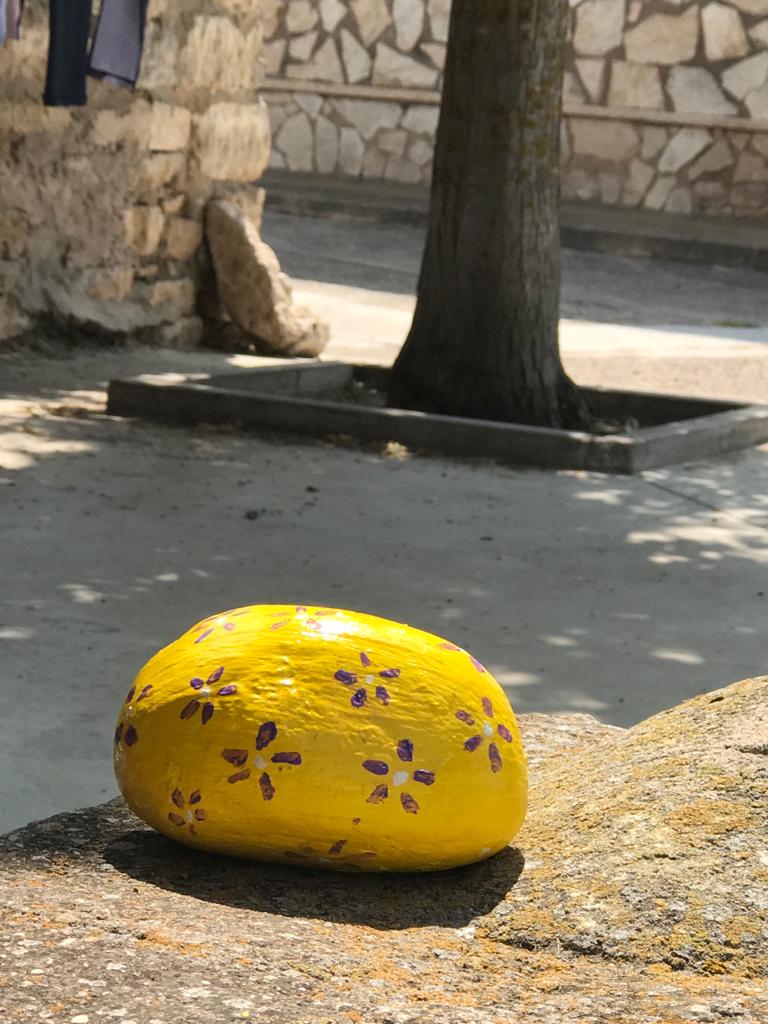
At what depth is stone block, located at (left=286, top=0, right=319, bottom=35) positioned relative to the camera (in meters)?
19.3

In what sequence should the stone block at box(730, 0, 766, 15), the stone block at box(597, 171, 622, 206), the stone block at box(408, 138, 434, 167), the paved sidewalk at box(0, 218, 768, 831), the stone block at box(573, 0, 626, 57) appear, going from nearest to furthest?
the paved sidewalk at box(0, 218, 768, 831), the stone block at box(730, 0, 766, 15), the stone block at box(573, 0, 626, 57), the stone block at box(597, 171, 622, 206), the stone block at box(408, 138, 434, 167)

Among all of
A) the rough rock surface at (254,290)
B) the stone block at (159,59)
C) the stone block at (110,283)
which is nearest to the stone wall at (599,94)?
the rough rock surface at (254,290)

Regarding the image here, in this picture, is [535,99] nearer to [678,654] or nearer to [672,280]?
[678,654]

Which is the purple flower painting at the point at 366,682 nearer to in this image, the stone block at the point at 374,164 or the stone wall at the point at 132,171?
the stone wall at the point at 132,171

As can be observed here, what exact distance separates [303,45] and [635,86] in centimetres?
393

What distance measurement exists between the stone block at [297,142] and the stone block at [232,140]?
28.1ft

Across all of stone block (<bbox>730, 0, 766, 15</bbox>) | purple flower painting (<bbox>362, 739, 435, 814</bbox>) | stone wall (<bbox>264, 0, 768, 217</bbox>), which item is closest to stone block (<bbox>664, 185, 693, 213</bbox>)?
stone wall (<bbox>264, 0, 768, 217</bbox>)

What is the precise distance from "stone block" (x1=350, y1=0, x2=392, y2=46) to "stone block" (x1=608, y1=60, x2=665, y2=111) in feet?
8.65

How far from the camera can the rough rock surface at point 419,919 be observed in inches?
93.0

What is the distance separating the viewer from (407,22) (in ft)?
61.2

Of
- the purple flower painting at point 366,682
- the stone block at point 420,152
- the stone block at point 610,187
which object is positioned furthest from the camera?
the stone block at point 420,152

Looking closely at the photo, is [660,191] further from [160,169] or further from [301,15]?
[160,169]

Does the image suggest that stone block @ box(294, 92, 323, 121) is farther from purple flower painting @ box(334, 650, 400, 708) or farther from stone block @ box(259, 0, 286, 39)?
purple flower painting @ box(334, 650, 400, 708)

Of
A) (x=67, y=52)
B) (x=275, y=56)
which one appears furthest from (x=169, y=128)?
(x=275, y=56)
